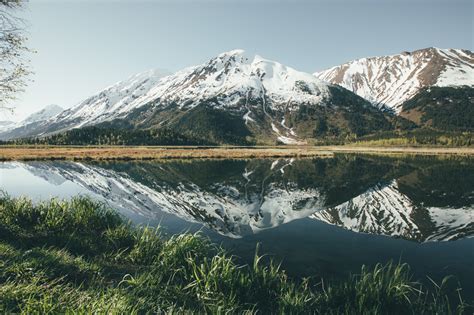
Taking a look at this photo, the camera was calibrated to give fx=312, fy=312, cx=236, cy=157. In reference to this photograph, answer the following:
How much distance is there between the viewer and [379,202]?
36625 mm

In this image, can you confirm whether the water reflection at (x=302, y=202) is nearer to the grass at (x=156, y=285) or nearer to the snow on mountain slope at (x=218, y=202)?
the snow on mountain slope at (x=218, y=202)

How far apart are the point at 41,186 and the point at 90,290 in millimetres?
43584

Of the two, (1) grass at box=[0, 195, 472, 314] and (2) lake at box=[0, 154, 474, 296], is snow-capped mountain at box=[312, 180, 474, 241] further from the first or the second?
(1) grass at box=[0, 195, 472, 314]

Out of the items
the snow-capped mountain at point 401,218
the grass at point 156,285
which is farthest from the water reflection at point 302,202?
the grass at point 156,285

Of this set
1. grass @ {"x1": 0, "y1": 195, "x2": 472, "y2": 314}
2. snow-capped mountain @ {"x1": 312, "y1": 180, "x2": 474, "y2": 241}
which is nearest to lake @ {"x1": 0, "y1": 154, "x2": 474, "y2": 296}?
snow-capped mountain @ {"x1": 312, "y1": 180, "x2": 474, "y2": 241}

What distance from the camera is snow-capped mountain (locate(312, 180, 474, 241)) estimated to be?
2509 centimetres

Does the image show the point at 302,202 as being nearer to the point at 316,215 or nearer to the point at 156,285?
the point at 316,215

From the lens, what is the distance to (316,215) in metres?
30.5

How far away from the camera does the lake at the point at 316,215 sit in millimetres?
18906

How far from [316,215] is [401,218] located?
7855 mm

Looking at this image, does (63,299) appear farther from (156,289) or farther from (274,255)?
(274,255)

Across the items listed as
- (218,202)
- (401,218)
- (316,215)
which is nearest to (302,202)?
(316,215)

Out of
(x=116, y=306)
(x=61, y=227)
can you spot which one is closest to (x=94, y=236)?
(x=61, y=227)

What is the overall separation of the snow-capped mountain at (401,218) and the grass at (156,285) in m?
11.3
